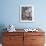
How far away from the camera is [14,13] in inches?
159

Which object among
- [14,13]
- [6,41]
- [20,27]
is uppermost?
[14,13]

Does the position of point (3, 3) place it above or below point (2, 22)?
above

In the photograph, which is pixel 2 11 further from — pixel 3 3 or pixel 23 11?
pixel 23 11

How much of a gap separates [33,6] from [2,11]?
→ 3.29 ft

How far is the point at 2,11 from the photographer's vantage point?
159 inches

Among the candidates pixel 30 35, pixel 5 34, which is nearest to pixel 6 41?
pixel 5 34

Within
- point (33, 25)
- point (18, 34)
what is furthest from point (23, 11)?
point (18, 34)

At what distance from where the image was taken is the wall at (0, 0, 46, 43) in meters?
4.02

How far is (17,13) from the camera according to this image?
404 cm

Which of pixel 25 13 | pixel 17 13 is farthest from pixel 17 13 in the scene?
pixel 25 13

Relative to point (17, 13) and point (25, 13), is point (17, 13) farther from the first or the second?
point (25, 13)

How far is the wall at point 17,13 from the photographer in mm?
4016

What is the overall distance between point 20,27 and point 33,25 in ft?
1.39

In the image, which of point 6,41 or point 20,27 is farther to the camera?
point 20,27
